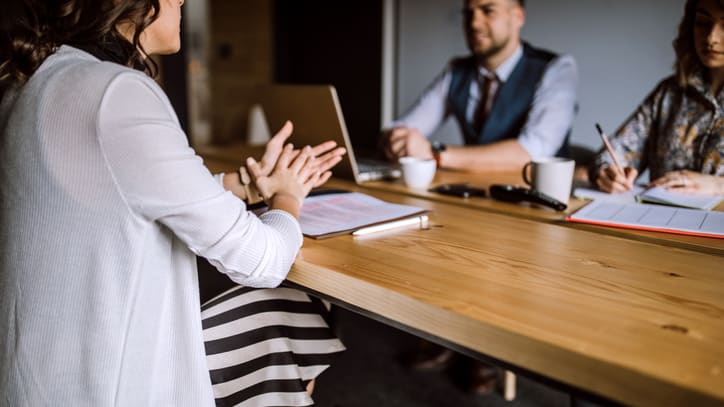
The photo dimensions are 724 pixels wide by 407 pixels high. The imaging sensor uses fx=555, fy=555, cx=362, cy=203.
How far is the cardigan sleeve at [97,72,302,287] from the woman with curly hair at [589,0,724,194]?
1.02 m

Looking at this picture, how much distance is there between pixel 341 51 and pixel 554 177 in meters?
3.01

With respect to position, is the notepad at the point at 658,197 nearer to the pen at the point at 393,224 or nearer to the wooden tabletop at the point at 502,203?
the wooden tabletop at the point at 502,203

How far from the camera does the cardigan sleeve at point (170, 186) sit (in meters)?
0.75

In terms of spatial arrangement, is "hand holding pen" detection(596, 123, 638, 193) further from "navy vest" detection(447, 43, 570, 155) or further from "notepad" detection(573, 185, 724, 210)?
"navy vest" detection(447, 43, 570, 155)

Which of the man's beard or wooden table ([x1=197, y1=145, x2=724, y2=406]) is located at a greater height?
the man's beard

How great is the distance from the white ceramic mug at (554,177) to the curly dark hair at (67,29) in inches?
34.9

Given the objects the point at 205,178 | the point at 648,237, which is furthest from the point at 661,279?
the point at 205,178

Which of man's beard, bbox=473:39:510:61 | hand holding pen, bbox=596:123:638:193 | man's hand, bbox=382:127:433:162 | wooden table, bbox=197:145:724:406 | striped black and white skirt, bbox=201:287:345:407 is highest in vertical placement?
man's beard, bbox=473:39:510:61

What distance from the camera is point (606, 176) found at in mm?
1463

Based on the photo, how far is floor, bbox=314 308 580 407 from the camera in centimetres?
186

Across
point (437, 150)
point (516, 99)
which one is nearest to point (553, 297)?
point (437, 150)

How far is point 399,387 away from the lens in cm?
195

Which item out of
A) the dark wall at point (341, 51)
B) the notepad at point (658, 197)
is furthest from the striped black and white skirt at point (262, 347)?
the dark wall at point (341, 51)

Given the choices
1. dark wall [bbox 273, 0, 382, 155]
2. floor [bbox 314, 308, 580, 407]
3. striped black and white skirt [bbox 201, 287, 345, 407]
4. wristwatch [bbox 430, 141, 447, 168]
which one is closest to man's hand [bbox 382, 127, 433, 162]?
wristwatch [bbox 430, 141, 447, 168]
